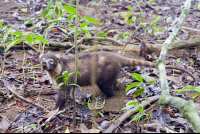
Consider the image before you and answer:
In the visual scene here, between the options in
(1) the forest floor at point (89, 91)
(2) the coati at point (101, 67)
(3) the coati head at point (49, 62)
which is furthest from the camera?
(2) the coati at point (101, 67)

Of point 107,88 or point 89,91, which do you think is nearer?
point 107,88

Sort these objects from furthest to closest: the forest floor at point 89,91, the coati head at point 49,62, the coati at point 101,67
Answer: the coati at point 101,67
the coati head at point 49,62
the forest floor at point 89,91

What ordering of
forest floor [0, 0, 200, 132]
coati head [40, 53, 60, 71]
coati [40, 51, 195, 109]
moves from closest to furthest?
forest floor [0, 0, 200, 132] → coati head [40, 53, 60, 71] → coati [40, 51, 195, 109]

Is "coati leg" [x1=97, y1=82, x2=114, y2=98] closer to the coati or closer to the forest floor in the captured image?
the coati

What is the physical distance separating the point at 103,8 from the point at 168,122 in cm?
739

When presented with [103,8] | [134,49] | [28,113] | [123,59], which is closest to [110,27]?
[134,49]

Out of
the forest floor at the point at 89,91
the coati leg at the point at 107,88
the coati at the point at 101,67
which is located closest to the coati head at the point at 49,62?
the coati at the point at 101,67

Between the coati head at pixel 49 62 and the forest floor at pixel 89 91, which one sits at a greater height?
the coati head at pixel 49 62

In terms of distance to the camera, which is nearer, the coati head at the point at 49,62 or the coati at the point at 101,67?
the coati head at the point at 49,62

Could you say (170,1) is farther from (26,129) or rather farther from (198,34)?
(26,129)

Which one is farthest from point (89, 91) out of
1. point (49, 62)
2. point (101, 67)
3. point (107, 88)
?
point (49, 62)

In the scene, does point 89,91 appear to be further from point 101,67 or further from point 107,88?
point 101,67

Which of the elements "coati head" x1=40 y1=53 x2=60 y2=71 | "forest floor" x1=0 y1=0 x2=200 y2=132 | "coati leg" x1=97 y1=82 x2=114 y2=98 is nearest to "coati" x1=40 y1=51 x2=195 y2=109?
"coati leg" x1=97 y1=82 x2=114 y2=98

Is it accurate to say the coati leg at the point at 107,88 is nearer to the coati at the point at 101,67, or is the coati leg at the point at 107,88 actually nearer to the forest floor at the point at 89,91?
the coati at the point at 101,67
